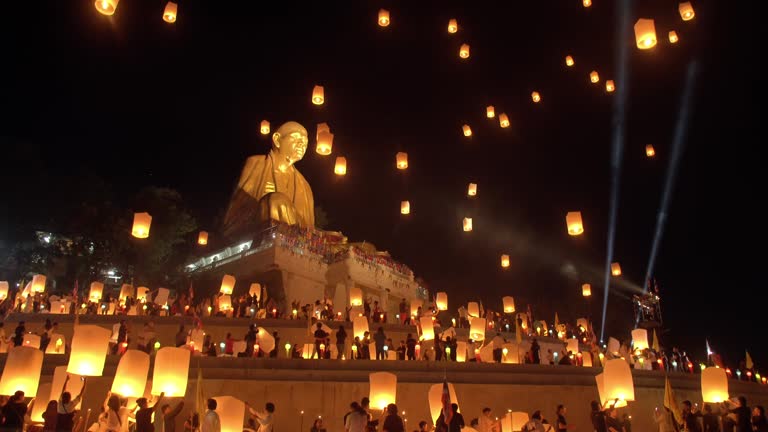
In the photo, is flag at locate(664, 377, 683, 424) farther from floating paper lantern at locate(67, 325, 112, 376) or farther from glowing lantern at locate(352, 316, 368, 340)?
floating paper lantern at locate(67, 325, 112, 376)

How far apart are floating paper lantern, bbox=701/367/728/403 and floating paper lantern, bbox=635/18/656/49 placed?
264 inches

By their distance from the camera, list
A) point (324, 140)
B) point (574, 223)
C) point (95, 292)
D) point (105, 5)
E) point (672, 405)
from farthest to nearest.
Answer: point (95, 292)
point (574, 223)
point (324, 140)
point (105, 5)
point (672, 405)

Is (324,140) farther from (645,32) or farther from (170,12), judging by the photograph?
(645,32)

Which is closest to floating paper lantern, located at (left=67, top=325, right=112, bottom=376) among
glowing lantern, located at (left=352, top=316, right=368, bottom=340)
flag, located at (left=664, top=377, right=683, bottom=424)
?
glowing lantern, located at (left=352, top=316, right=368, bottom=340)

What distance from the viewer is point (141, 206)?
23469mm

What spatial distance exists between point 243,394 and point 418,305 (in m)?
7.71

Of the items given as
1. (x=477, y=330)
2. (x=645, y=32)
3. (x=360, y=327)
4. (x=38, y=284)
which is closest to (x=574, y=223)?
(x=477, y=330)

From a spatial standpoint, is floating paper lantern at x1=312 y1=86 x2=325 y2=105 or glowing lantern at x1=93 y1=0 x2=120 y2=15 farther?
floating paper lantern at x1=312 y1=86 x2=325 y2=105

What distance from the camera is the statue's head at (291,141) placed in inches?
1004

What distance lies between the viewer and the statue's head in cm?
2550

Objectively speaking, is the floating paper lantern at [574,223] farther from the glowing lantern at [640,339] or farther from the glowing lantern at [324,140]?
the glowing lantern at [324,140]

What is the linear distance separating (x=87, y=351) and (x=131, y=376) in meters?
0.72

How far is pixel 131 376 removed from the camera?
26.7 ft

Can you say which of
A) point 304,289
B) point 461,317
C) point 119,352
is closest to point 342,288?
point 304,289
